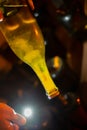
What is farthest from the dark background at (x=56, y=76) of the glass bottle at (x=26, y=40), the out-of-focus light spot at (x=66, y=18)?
the glass bottle at (x=26, y=40)

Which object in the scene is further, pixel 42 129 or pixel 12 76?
pixel 12 76

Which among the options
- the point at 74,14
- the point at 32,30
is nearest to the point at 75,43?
the point at 74,14

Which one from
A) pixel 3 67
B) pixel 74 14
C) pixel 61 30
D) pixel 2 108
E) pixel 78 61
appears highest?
pixel 2 108

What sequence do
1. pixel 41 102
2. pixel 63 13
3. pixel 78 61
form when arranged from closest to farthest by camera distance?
pixel 63 13 < pixel 41 102 < pixel 78 61

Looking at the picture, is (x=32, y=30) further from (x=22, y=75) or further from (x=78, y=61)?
(x=78, y=61)

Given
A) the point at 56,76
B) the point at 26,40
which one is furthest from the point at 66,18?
the point at 26,40

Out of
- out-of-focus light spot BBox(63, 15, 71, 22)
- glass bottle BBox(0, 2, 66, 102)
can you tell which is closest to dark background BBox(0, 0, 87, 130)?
out-of-focus light spot BBox(63, 15, 71, 22)

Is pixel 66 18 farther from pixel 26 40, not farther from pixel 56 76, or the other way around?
pixel 26 40

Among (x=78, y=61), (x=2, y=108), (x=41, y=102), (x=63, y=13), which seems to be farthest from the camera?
(x=78, y=61)
